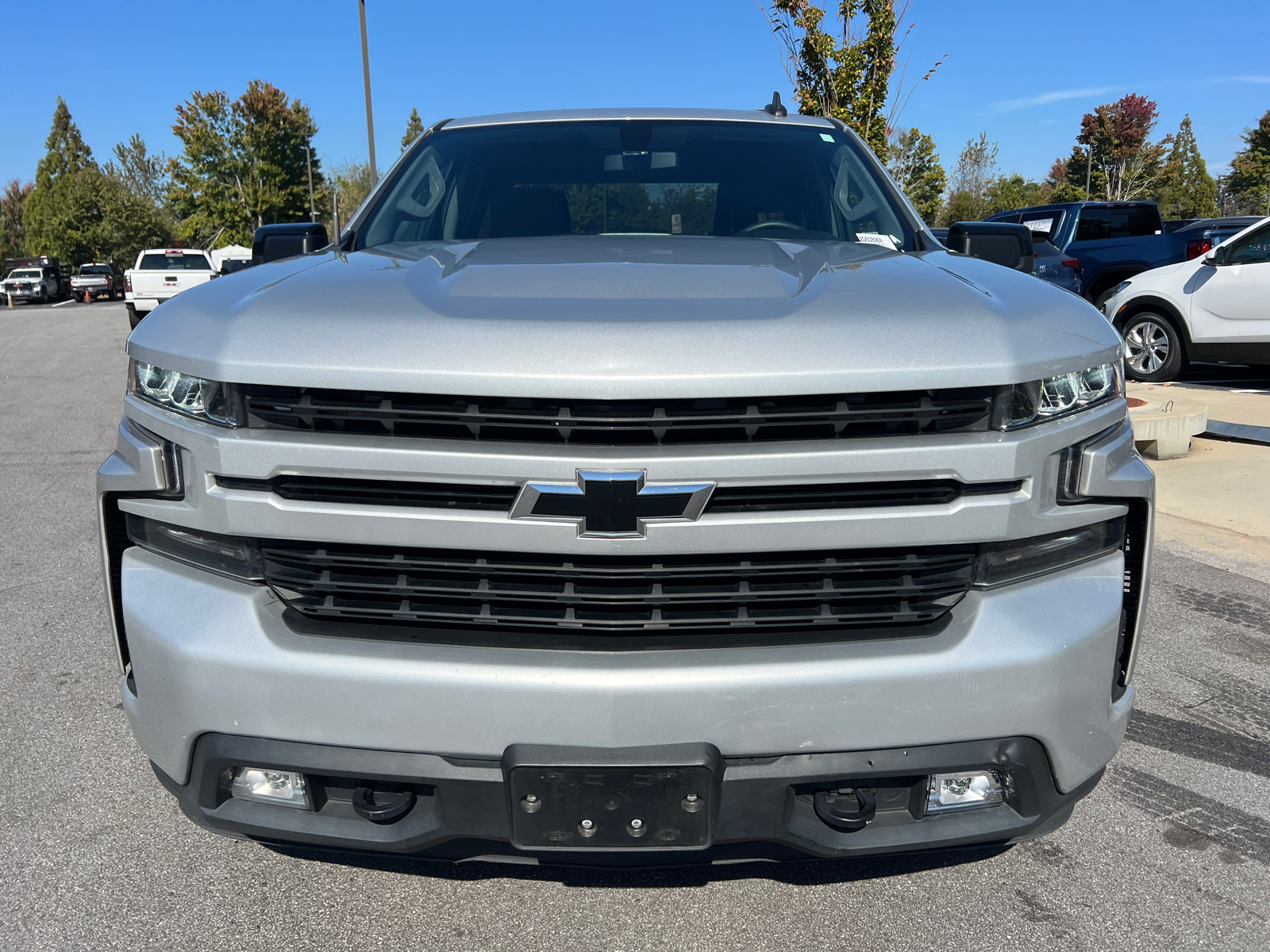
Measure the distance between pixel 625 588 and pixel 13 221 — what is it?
108 metres

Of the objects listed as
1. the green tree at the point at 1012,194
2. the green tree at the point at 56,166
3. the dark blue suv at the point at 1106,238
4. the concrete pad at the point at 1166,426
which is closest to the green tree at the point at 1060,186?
the green tree at the point at 1012,194

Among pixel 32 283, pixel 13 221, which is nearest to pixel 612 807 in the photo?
pixel 32 283

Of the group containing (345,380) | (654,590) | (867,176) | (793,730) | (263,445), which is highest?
(867,176)

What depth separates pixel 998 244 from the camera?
3.04 metres

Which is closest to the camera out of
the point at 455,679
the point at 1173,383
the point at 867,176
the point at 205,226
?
the point at 455,679

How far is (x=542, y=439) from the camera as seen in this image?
176cm

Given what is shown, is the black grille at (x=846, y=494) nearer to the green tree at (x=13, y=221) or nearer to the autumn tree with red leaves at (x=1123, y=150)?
the autumn tree with red leaves at (x=1123, y=150)

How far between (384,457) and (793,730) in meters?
0.86

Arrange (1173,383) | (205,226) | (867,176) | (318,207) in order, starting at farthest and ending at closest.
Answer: (318,207), (205,226), (1173,383), (867,176)

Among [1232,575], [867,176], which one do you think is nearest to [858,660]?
[867,176]

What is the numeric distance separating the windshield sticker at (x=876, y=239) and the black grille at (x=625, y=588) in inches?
52.9

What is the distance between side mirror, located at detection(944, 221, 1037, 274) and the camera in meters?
3.03

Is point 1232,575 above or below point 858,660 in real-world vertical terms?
below

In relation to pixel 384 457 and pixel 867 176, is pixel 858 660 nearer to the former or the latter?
pixel 384 457
